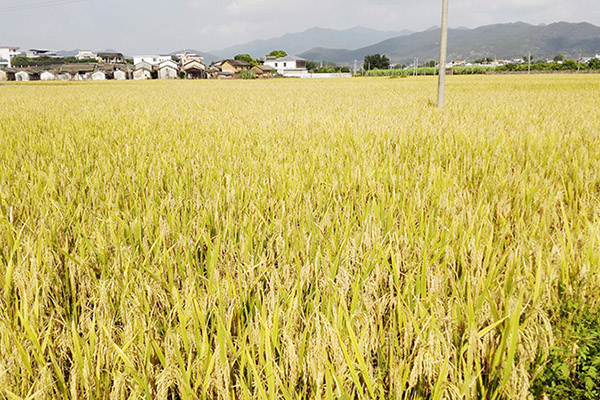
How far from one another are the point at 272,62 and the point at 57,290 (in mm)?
116709

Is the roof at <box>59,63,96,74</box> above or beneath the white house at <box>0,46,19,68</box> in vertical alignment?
beneath

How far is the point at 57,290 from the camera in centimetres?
134

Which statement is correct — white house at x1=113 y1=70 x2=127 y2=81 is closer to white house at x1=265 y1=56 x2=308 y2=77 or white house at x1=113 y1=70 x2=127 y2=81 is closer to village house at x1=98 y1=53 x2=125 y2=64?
village house at x1=98 y1=53 x2=125 y2=64

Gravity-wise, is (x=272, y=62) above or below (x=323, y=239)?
above

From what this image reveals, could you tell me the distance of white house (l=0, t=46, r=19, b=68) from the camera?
102281 millimetres

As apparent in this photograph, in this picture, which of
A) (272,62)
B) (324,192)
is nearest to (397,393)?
(324,192)

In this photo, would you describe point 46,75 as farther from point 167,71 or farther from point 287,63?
point 287,63

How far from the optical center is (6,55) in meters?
125

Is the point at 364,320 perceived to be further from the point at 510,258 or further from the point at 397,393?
the point at 510,258

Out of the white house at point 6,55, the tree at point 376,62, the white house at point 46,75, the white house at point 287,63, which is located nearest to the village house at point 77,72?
the white house at point 46,75

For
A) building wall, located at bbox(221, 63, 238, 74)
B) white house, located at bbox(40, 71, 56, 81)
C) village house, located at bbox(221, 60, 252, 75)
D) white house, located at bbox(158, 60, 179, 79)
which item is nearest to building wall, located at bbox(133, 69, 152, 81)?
white house, located at bbox(158, 60, 179, 79)

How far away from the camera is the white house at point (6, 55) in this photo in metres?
102

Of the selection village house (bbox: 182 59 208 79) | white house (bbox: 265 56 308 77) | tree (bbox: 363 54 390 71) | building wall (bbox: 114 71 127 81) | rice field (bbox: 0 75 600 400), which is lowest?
rice field (bbox: 0 75 600 400)

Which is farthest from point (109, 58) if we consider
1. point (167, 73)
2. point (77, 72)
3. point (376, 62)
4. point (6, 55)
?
point (376, 62)
